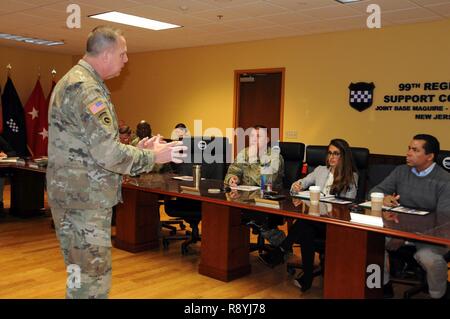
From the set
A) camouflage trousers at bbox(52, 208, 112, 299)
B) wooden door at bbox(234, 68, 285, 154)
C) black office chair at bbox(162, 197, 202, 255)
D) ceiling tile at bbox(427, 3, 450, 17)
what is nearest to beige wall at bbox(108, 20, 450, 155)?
wooden door at bbox(234, 68, 285, 154)

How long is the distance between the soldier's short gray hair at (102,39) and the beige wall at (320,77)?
14.8 feet

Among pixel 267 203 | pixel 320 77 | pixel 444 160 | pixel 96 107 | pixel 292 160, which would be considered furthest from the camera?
pixel 320 77

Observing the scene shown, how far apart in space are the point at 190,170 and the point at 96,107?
119 inches

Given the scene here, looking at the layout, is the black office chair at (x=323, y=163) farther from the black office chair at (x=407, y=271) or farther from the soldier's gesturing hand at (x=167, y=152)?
the soldier's gesturing hand at (x=167, y=152)

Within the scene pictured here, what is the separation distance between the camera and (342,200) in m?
3.31

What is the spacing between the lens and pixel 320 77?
638 centimetres

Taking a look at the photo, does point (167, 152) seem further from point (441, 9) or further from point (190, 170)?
point (441, 9)

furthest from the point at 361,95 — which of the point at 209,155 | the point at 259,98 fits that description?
the point at 209,155

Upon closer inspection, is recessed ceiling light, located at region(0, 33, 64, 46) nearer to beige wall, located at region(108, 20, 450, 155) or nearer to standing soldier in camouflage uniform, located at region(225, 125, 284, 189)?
A: beige wall, located at region(108, 20, 450, 155)
